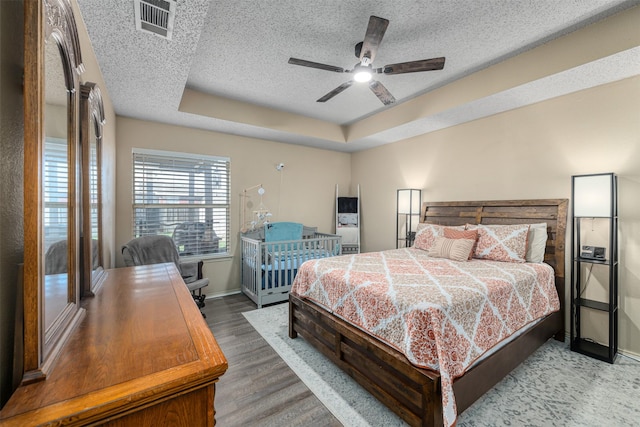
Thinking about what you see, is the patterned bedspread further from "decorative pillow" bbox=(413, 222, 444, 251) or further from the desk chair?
the desk chair

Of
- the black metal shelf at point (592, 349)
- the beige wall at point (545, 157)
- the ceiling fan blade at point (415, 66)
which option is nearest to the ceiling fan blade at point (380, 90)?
the ceiling fan blade at point (415, 66)

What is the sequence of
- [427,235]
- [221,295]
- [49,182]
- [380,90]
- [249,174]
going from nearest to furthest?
1. [49,182]
2. [380,90]
3. [427,235]
4. [221,295]
5. [249,174]

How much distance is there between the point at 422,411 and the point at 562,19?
9.87 feet

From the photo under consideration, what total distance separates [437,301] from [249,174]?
347 centimetres

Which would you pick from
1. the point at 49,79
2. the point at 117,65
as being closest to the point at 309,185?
the point at 117,65

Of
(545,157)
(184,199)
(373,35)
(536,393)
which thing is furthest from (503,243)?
(184,199)

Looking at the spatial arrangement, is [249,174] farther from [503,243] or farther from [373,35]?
[503,243]

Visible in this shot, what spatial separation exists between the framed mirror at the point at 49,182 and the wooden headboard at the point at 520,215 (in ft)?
12.4

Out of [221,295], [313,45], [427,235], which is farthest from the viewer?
[221,295]

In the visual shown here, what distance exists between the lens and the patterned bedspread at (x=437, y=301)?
1550 millimetres

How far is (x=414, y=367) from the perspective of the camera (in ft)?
5.14

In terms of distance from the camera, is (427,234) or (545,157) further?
(427,234)

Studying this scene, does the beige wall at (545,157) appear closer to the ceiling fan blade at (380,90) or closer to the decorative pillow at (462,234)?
the decorative pillow at (462,234)

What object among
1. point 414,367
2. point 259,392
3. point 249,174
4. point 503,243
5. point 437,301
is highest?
point 249,174
